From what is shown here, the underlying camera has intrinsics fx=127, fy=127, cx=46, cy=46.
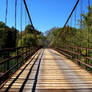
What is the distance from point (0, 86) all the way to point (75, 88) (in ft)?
5.06

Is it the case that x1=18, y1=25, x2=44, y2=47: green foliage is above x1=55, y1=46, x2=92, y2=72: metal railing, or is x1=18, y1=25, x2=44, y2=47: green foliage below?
above

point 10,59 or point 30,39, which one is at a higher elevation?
point 30,39

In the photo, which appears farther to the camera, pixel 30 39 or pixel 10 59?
pixel 30 39

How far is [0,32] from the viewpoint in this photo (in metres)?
31.2

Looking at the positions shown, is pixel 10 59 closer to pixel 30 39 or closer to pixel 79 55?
pixel 79 55

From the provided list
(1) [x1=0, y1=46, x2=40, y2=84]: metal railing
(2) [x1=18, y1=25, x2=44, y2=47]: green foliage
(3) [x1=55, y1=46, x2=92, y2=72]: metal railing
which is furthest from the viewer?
(2) [x1=18, y1=25, x2=44, y2=47]: green foliage

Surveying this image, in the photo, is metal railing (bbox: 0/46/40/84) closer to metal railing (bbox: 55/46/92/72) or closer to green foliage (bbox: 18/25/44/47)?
metal railing (bbox: 55/46/92/72)

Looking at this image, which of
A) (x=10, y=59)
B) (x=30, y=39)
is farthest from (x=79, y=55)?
(x=30, y=39)

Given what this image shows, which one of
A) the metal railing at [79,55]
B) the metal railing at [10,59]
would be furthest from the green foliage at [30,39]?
the metal railing at [79,55]

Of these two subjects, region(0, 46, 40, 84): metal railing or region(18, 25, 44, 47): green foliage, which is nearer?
region(0, 46, 40, 84): metal railing

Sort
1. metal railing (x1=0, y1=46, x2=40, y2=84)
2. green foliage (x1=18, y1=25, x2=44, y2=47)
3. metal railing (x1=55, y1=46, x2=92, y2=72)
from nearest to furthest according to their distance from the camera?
metal railing (x1=0, y1=46, x2=40, y2=84) → metal railing (x1=55, y1=46, x2=92, y2=72) → green foliage (x1=18, y1=25, x2=44, y2=47)

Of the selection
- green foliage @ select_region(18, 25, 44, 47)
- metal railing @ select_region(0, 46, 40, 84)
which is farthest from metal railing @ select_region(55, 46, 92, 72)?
green foliage @ select_region(18, 25, 44, 47)

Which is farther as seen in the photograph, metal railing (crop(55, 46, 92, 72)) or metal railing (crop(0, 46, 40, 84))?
metal railing (crop(55, 46, 92, 72))

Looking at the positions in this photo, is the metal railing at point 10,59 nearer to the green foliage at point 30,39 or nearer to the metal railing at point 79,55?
the metal railing at point 79,55
